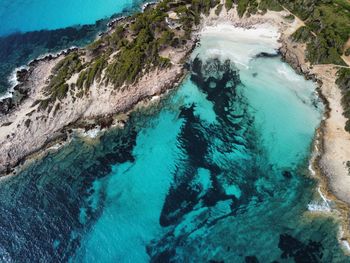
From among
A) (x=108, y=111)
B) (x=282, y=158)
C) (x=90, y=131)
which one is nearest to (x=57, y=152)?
(x=90, y=131)

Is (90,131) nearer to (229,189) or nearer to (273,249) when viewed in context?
(229,189)

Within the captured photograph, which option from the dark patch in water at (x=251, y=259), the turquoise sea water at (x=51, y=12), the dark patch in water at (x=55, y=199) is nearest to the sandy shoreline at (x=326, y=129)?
the dark patch in water at (x=251, y=259)

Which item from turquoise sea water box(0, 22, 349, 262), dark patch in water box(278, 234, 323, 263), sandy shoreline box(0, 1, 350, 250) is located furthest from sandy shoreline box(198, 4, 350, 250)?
dark patch in water box(278, 234, 323, 263)

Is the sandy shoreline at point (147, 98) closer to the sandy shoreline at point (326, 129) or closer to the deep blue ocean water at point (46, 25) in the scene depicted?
the sandy shoreline at point (326, 129)

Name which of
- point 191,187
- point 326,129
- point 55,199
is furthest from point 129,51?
point 326,129

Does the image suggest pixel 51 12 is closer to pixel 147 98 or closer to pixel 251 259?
pixel 147 98
